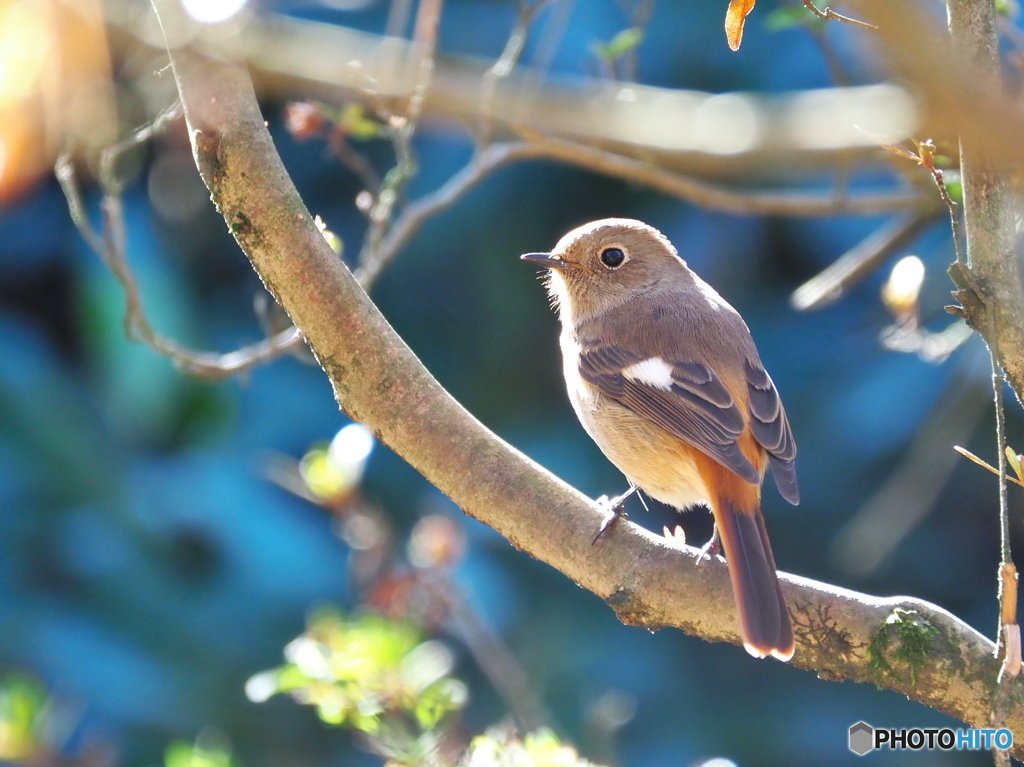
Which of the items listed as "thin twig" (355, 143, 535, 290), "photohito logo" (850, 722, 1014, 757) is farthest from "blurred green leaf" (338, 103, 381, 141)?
"photohito logo" (850, 722, 1014, 757)

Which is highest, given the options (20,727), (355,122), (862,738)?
(355,122)

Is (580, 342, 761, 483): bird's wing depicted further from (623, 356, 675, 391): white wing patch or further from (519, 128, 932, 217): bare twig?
Result: (519, 128, 932, 217): bare twig

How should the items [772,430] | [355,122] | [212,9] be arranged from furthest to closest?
[355,122] < [772,430] < [212,9]

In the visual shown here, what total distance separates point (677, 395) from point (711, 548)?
20.7 inches

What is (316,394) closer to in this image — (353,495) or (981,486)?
(353,495)

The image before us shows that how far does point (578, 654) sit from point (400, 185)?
2.45m

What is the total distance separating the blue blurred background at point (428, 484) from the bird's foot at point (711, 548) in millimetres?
1565

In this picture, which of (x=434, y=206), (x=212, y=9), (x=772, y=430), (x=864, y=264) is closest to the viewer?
Result: (x=212, y=9)

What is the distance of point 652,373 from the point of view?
340 centimetres

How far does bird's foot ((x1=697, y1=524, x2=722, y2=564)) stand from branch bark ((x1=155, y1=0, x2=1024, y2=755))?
1.4 inches

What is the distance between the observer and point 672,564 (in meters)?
2.46

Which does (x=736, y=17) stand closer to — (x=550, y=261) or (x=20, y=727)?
(x=550, y=261)

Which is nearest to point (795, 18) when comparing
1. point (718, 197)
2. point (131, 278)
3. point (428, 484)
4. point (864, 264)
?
point (718, 197)

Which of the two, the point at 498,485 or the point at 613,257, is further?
the point at 613,257
